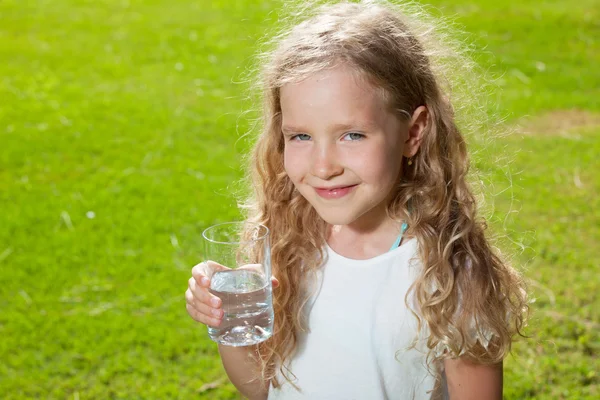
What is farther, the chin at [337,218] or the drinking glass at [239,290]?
the chin at [337,218]

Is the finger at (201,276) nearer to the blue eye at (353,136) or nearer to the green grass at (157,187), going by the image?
the blue eye at (353,136)

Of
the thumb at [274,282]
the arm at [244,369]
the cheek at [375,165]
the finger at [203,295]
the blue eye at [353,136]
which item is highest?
the blue eye at [353,136]

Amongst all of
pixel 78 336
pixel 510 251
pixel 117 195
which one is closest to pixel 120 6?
pixel 117 195

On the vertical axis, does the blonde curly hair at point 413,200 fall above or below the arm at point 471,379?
above

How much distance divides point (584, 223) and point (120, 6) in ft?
20.5

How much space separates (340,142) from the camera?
7.07 ft

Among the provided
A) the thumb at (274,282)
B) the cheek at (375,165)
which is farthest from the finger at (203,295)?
the cheek at (375,165)

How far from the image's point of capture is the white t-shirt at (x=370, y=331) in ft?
7.79

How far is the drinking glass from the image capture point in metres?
2.04

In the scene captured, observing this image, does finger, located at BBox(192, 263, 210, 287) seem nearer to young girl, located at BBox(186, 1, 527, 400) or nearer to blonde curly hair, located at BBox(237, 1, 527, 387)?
young girl, located at BBox(186, 1, 527, 400)

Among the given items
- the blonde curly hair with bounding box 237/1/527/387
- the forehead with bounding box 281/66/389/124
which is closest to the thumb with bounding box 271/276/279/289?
the blonde curly hair with bounding box 237/1/527/387

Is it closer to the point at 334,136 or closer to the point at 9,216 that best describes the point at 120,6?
the point at 9,216

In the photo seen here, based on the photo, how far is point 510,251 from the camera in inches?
110

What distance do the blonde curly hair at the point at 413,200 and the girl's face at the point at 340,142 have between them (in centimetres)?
5
